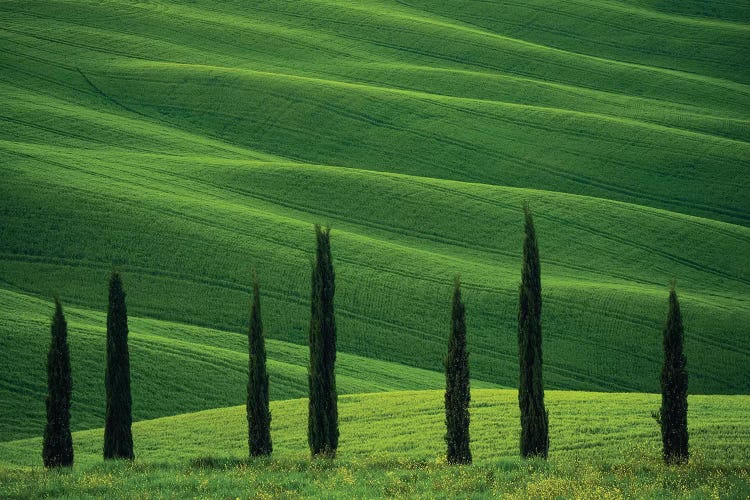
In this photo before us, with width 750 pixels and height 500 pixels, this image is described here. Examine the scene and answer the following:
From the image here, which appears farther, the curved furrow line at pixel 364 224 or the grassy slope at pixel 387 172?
the curved furrow line at pixel 364 224

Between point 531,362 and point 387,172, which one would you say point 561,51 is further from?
point 531,362

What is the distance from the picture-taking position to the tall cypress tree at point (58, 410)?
78.3 feet

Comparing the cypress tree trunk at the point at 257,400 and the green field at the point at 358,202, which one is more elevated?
the cypress tree trunk at the point at 257,400

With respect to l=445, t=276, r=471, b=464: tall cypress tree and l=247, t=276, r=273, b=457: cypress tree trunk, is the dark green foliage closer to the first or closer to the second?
l=247, t=276, r=273, b=457: cypress tree trunk

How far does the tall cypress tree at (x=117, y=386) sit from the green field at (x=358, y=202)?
0.64 metres

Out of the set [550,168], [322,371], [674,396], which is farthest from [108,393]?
[550,168]

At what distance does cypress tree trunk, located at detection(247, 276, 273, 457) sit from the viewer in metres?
24.7

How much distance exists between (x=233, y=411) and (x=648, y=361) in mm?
18524

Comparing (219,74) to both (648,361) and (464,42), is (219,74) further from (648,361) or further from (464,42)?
(648,361)

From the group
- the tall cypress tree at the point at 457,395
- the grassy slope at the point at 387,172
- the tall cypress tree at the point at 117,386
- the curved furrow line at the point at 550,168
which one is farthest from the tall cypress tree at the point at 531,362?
the curved furrow line at the point at 550,168

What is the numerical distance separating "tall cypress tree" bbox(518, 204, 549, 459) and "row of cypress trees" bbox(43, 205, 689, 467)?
0.9 inches

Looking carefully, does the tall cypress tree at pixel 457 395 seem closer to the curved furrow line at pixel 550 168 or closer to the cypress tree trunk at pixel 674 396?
the cypress tree trunk at pixel 674 396

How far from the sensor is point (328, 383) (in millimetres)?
24328

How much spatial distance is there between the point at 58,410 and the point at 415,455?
8.73 meters
